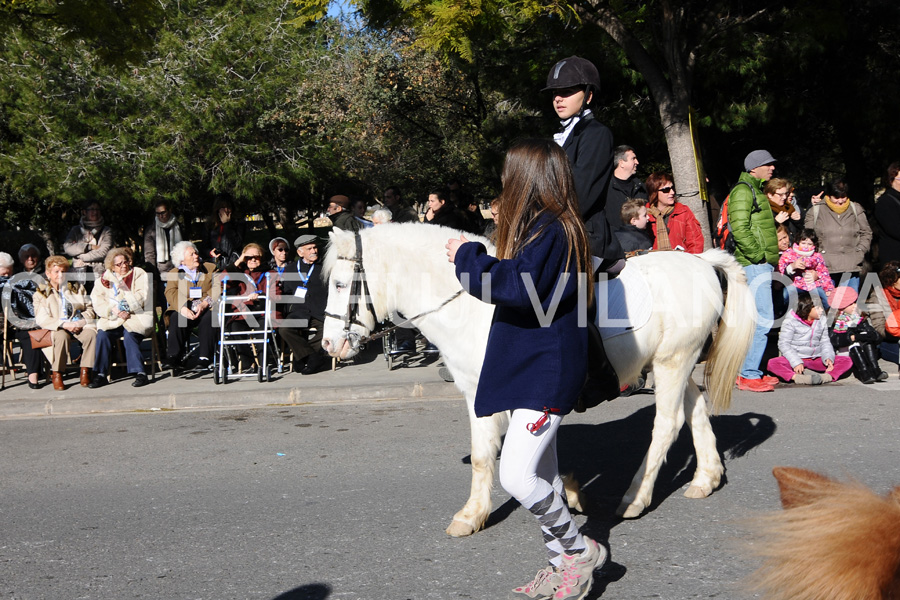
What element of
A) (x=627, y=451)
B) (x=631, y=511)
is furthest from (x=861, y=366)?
(x=631, y=511)

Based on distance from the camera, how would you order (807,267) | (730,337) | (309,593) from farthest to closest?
(807,267) < (730,337) < (309,593)

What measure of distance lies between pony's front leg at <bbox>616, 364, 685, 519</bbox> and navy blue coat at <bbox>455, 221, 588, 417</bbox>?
1.59 metres

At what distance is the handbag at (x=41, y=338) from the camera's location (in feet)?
32.6

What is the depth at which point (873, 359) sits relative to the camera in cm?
844

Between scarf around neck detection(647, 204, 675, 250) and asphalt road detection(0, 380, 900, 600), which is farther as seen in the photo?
scarf around neck detection(647, 204, 675, 250)

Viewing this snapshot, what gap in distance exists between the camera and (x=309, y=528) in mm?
4809

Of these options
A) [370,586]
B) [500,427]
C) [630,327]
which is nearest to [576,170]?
[630,327]

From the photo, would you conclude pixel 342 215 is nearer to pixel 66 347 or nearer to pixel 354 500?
pixel 66 347

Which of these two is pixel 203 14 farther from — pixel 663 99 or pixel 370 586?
pixel 370 586

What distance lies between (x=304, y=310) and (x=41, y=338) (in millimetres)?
3059

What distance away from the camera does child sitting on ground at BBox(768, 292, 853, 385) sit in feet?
28.2

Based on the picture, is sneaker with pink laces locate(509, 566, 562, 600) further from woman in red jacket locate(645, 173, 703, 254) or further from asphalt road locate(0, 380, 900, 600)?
woman in red jacket locate(645, 173, 703, 254)

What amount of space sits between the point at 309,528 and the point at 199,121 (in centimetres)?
1299

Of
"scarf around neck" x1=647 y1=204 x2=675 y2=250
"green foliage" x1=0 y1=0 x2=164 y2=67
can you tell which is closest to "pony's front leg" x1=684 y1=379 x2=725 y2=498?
"scarf around neck" x1=647 y1=204 x2=675 y2=250
